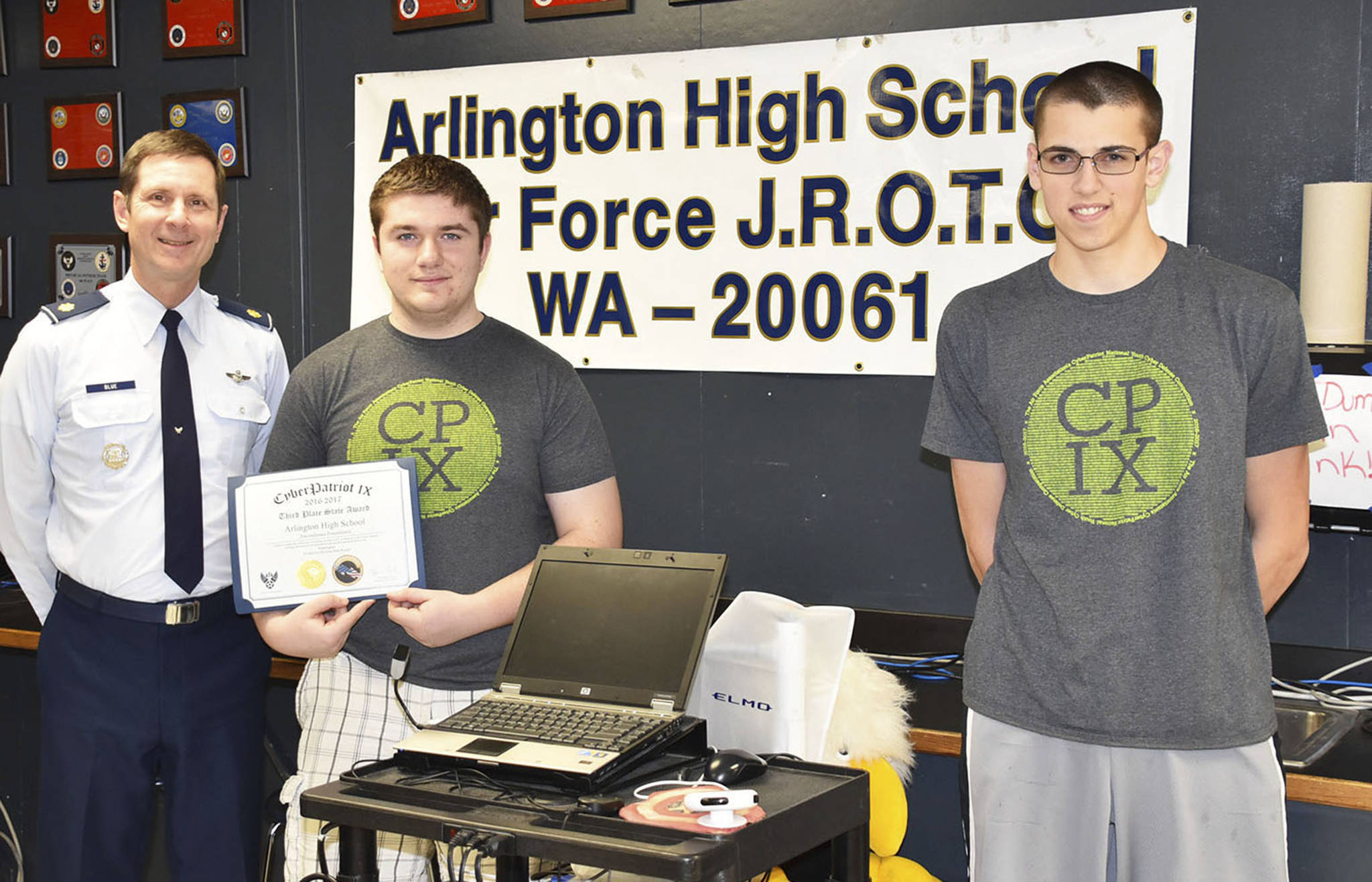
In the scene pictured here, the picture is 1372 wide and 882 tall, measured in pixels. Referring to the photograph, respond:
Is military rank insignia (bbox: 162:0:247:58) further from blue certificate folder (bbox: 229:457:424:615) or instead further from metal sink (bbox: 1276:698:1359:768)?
metal sink (bbox: 1276:698:1359:768)

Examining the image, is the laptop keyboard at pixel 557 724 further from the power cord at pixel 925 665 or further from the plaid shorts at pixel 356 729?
the power cord at pixel 925 665

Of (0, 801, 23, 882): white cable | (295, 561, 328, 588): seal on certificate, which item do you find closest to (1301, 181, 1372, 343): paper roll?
(295, 561, 328, 588): seal on certificate

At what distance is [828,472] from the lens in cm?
334

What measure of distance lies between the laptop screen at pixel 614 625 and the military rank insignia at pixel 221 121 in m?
2.39

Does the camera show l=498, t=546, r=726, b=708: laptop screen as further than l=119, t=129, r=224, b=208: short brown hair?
No

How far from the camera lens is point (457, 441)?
2.35 metres

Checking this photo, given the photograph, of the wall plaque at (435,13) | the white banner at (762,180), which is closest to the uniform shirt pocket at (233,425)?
the white banner at (762,180)

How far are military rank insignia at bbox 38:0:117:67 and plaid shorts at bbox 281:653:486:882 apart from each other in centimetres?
252

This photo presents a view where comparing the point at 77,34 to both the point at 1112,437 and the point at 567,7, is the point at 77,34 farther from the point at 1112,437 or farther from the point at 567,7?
the point at 1112,437

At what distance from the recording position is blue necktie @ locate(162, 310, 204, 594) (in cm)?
264

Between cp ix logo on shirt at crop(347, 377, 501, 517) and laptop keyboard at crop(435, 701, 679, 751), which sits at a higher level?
cp ix logo on shirt at crop(347, 377, 501, 517)

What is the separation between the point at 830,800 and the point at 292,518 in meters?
0.99

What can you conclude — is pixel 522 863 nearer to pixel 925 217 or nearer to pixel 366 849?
pixel 366 849

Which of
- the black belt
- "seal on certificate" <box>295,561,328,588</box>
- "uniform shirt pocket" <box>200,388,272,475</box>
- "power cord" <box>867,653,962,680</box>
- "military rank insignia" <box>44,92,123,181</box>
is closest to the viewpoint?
"seal on certificate" <box>295,561,328,588</box>
